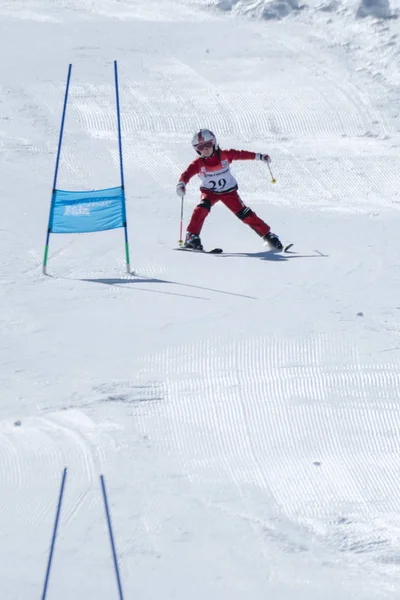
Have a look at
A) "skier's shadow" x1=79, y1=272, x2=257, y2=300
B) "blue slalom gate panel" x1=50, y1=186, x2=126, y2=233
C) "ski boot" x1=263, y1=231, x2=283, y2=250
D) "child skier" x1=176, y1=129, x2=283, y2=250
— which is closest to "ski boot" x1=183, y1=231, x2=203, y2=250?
"child skier" x1=176, y1=129, x2=283, y2=250

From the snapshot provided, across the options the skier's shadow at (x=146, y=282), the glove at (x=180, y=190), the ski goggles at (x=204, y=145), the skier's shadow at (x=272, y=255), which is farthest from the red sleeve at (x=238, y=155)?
the skier's shadow at (x=146, y=282)

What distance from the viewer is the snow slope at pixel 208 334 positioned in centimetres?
511

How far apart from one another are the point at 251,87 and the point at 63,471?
10957 mm

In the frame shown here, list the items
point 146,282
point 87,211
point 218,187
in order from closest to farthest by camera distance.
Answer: point 146,282 → point 87,211 → point 218,187

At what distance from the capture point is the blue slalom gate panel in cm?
961

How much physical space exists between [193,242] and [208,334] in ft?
9.87

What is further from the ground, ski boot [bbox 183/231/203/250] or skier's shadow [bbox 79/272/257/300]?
ski boot [bbox 183/231/203/250]

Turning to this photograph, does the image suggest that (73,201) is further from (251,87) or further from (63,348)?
(251,87)

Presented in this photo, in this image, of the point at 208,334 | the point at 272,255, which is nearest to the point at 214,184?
the point at 272,255

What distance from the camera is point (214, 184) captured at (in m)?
11.1

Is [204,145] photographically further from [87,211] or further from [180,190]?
[87,211]

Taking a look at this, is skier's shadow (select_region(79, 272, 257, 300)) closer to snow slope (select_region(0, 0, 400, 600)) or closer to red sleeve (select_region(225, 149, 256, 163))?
snow slope (select_region(0, 0, 400, 600))

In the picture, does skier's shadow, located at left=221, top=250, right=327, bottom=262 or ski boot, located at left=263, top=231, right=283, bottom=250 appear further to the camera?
ski boot, located at left=263, top=231, right=283, bottom=250

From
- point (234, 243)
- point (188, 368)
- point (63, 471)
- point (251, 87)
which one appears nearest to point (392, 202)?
point (234, 243)
